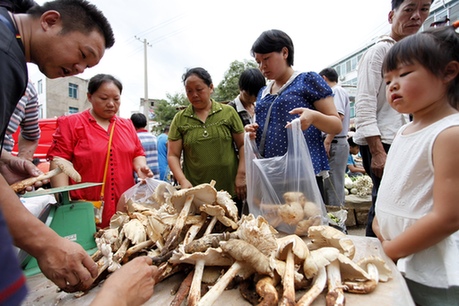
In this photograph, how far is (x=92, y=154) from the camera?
2.13 m

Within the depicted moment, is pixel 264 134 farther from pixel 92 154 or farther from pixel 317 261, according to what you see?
pixel 92 154

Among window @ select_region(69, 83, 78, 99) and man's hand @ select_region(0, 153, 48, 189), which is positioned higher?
window @ select_region(69, 83, 78, 99)

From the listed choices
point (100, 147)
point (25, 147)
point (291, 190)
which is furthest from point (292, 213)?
point (25, 147)

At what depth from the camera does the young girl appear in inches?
39.6

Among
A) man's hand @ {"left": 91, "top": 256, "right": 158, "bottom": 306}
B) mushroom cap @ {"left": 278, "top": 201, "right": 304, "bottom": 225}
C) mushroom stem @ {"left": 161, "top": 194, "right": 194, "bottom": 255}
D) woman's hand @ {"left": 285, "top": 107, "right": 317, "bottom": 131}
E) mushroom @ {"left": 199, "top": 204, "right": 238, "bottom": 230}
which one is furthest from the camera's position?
woman's hand @ {"left": 285, "top": 107, "right": 317, "bottom": 131}

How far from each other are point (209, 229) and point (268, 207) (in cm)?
58

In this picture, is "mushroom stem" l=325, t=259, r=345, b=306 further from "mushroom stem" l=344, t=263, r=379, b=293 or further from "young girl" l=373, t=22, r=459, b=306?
"young girl" l=373, t=22, r=459, b=306

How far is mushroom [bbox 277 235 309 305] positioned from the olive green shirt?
1467 mm

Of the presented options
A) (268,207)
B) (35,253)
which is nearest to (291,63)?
(268,207)

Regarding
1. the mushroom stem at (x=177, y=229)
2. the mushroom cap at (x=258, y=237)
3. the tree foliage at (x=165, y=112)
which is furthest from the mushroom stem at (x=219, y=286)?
the tree foliage at (x=165, y=112)

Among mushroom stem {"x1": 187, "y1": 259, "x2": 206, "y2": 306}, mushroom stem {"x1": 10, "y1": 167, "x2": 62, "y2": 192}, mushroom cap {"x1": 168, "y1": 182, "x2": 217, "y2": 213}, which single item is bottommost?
mushroom stem {"x1": 187, "y1": 259, "x2": 206, "y2": 306}

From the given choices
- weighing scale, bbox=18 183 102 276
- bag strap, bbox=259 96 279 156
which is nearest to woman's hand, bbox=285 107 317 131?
bag strap, bbox=259 96 279 156

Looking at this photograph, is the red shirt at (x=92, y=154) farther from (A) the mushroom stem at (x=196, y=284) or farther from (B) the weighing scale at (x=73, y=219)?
(A) the mushroom stem at (x=196, y=284)

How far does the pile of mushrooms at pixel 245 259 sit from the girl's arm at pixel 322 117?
777mm
